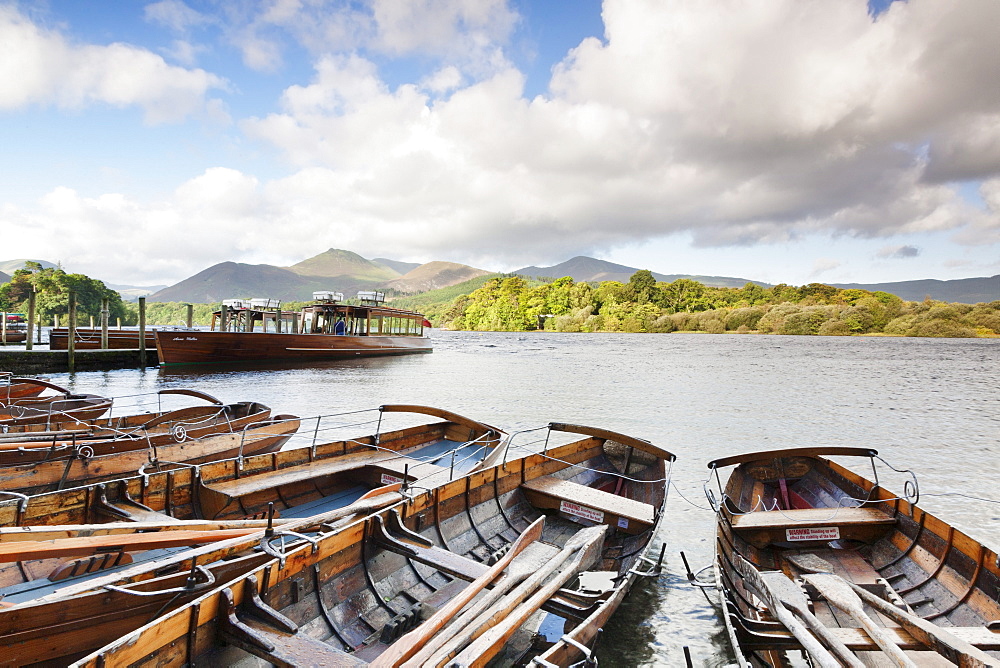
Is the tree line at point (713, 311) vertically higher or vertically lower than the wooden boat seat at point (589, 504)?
higher

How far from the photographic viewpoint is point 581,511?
7816 millimetres

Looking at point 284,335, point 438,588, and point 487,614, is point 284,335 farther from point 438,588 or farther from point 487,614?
point 487,614

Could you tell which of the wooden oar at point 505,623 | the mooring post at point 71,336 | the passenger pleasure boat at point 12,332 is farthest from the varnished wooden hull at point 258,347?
the wooden oar at point 505,623

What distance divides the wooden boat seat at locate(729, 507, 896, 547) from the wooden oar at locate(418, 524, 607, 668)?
2.50 m

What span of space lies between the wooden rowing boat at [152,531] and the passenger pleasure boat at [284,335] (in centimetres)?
2942

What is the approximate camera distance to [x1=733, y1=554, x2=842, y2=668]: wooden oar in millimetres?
3733

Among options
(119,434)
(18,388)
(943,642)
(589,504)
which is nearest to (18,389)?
(18,388)

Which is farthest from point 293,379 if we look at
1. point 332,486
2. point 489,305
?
point 489,305

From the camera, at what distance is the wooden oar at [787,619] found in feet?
12.2

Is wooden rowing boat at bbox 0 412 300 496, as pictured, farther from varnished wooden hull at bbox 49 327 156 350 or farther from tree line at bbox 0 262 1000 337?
tree line at bbox 0 262 1000 337

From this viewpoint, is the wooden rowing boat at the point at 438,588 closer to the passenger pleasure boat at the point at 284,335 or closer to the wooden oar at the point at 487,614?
the wooden oar at the point at 487,614

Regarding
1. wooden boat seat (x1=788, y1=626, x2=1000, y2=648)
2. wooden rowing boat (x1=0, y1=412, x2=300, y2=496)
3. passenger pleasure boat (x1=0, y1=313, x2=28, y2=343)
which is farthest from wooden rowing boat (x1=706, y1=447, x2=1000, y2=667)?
passenger pleasure boat (x1=0, y1=313, x2=28, y2=343)

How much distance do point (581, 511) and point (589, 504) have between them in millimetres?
170

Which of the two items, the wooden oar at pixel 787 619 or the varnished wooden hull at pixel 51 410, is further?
the varnished wooden hull at pixel 51 410
